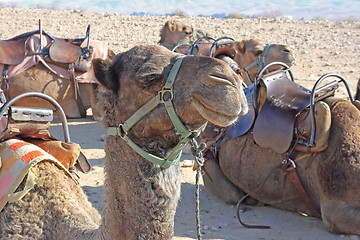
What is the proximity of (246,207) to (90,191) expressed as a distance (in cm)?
186

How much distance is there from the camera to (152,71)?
2.35 m

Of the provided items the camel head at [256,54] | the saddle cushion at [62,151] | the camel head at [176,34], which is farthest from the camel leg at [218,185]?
the camel head at [176,34]

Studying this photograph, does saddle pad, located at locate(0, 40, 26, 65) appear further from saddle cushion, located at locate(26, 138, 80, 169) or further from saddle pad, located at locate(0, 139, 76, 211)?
saddle pad, located at locate(0, 139, 76, 211)

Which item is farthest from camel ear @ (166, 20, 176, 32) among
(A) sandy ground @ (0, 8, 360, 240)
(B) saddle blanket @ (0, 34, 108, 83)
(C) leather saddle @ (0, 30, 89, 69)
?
(A) sandy ground @ (0, 8, 360, 240)

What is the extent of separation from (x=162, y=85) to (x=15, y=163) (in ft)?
4.41

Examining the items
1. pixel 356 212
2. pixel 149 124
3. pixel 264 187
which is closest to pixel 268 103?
pixel 264 187

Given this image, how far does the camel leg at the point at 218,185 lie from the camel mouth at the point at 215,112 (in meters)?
3.43

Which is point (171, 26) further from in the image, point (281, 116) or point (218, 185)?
point (281, 116)

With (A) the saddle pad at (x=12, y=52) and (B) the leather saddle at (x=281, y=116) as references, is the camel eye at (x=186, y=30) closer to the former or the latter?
(A) the saddle pad at (x=12, y=52)

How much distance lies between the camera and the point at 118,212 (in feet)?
8.01

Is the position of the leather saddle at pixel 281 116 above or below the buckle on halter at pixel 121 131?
below

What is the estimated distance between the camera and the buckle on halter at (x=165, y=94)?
229cm

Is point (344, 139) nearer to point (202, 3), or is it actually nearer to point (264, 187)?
point (264, 187)

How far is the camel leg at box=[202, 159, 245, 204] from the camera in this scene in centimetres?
548
